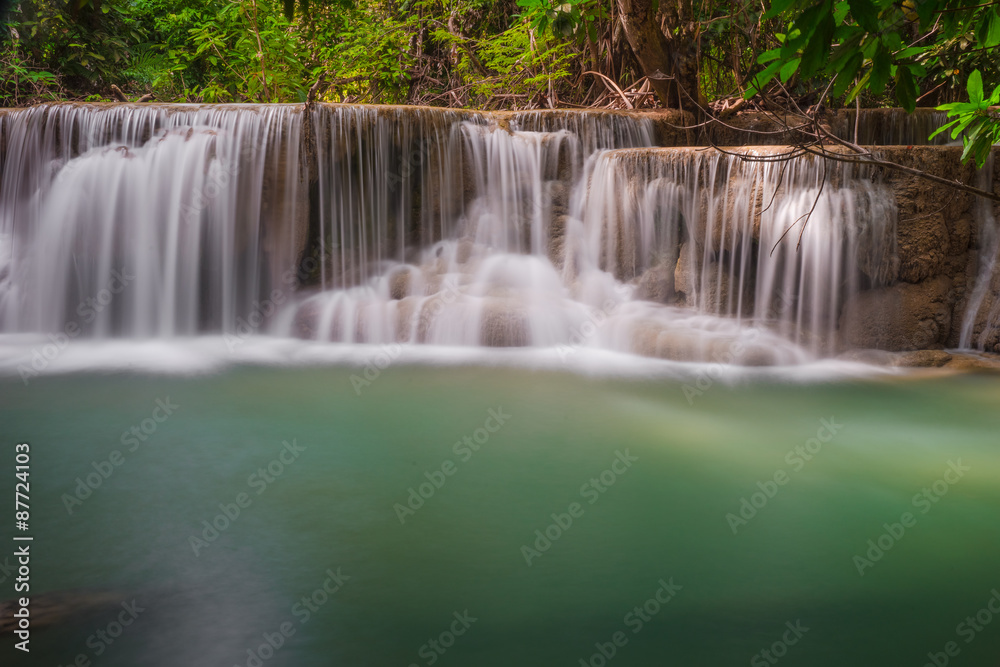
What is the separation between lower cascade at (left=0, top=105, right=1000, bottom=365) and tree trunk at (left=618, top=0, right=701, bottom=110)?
4.78 feet

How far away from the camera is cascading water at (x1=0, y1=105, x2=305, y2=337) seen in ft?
28.1

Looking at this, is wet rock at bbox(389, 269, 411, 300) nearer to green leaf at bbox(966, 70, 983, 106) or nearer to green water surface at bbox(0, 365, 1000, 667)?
green water surface at bbox(0, 365, 1000, 667)

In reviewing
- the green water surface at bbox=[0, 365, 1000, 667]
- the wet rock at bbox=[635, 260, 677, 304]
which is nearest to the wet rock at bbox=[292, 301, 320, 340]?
the green water surface at bbox=[0, 365, 1000, 667]

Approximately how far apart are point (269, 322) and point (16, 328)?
260 centimetres

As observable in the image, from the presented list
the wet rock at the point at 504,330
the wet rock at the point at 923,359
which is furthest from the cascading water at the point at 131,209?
the wet rock at the point at 923,359

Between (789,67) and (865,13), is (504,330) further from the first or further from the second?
(865,13)

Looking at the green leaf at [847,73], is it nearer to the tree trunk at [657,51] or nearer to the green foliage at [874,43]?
the green foliage at [874,43]

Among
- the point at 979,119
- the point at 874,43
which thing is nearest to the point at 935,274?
the point at 979,119

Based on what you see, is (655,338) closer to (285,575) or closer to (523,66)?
(285,575)

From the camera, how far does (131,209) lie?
28.3ft

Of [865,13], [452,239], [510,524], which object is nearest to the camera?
[865,13]

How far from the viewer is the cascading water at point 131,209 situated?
28.1 feet

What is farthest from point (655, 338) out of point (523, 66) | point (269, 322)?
point (523, 66)

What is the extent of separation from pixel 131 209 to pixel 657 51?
6606 millimetres
